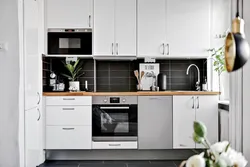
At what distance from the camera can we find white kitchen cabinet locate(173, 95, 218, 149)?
13.7 ft

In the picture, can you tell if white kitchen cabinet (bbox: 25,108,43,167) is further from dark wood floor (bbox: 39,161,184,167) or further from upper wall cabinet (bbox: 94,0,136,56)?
upper wall cabinet (bbox: 94,0,136,56)

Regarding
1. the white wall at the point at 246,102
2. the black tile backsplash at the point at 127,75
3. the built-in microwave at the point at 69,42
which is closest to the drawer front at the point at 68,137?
the black tile backsplash at the point at 127,75

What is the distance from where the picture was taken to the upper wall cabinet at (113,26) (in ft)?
14.2

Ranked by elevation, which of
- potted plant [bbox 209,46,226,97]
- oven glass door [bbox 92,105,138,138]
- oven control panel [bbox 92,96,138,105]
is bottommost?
oven glass door [bbox 92,105,138,138]

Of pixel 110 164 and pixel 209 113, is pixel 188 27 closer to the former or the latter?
pixel 209 113

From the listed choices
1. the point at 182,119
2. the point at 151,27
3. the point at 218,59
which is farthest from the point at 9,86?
the point at 218,59

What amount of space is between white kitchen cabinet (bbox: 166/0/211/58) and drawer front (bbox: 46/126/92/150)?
163 centimetres

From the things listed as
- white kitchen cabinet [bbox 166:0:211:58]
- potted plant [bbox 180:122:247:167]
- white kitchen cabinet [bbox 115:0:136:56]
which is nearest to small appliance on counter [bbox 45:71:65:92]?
white kitchen cabinet [bbox 115:0:136:56]

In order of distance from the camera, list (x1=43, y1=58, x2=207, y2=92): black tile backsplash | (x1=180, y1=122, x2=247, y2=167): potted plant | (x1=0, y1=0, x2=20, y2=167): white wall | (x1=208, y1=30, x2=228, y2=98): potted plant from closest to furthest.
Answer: (x1=180, y1=122, x2=247, y2=167): potted plant < (x1=0, y1=0, x2=20, y2=167): white wall < (x1=208, y1=30, x2=228, y2=98): potted plant < (x1=43, y1=58, x2=207, y2=92): black tile backsplash

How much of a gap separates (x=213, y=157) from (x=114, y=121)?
3248mm

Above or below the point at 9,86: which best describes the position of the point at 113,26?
above

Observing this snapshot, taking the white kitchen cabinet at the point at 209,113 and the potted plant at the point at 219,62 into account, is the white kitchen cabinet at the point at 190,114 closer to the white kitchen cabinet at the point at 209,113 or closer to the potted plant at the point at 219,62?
the white kitchen cabinet at the point at 209,113

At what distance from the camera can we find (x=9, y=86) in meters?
3.15

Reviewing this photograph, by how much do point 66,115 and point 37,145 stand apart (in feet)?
1.85
